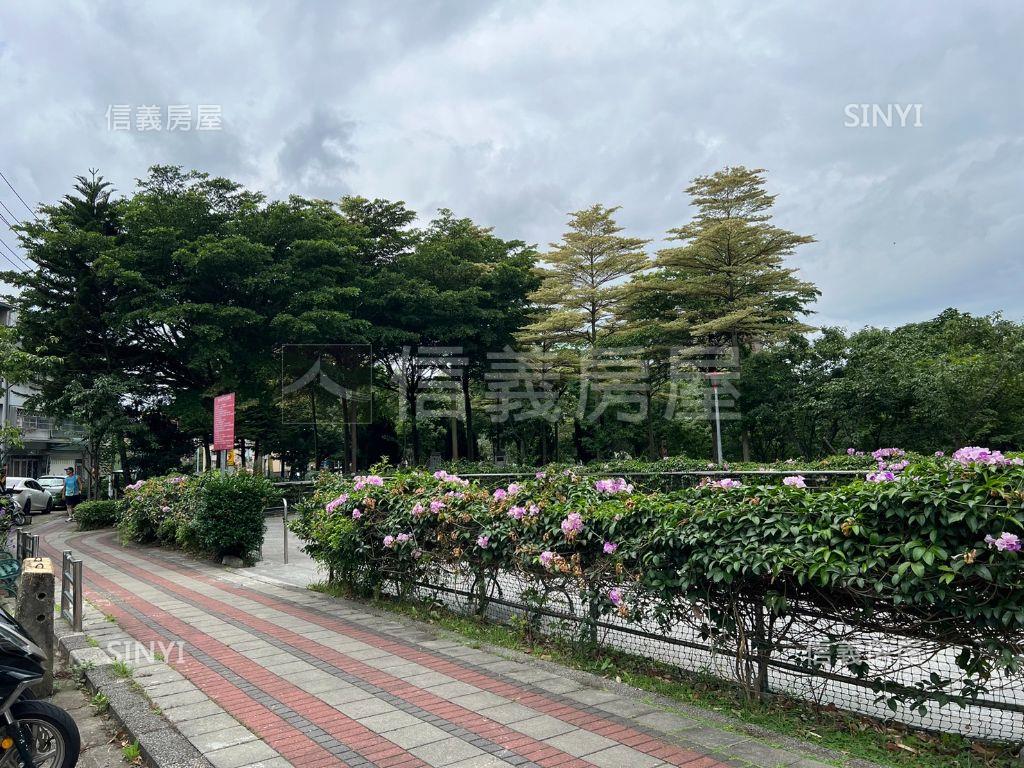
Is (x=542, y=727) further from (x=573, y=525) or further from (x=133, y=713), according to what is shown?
(x=133, y=713)

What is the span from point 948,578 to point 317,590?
263 inches

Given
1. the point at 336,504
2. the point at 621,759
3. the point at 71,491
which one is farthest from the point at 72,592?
the point at 71,491

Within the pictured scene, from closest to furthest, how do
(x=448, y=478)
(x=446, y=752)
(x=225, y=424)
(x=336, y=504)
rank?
(x=446, y=752), (x=448, y=478), (x=336, y=504), (x=225, y=424)

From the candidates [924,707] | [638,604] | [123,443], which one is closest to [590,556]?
[638,604]

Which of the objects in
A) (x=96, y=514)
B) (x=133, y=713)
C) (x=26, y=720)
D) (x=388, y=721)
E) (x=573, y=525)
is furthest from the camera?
(x=96, y=514)

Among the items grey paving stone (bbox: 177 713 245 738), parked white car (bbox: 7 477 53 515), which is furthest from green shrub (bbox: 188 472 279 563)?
parked white car (bbox: 7 477 53 515)

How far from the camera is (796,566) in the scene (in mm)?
3508

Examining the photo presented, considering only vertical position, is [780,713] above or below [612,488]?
below

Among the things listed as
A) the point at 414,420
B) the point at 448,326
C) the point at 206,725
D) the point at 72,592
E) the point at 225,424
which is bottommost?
the point at 206,725

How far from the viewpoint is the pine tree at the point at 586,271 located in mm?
27516

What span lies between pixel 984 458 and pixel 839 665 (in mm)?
1247

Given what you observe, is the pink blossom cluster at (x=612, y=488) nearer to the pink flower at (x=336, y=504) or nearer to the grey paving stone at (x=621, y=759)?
the grey paving stone at (x=621, y=759)

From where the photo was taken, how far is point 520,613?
5.65 metres

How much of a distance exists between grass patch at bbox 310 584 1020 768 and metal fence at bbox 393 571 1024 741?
55mm
